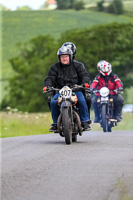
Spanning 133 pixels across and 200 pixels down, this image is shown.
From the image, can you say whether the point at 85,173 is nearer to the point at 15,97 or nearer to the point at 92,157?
the point at 92,157

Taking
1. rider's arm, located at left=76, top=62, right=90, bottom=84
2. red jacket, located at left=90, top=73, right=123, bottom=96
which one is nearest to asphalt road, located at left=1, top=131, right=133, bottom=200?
rider's arm, located at left=76, top=62, right=90, bottom=84

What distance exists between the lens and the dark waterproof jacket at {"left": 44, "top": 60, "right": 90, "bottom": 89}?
39.1 feet

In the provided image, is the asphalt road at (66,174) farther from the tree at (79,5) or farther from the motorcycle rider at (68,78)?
the tree at (79,5)

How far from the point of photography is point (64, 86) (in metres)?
11.5

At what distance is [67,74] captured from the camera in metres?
11.9

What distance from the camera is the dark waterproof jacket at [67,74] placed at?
11914 millimetres

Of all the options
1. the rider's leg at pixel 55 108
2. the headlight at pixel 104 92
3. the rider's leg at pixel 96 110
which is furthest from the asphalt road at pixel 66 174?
the rider's leg at pixel 96 110

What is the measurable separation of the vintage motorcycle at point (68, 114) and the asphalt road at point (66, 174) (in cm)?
96

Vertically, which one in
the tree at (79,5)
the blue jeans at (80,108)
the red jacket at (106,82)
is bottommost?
the blue jeans at (80,108)

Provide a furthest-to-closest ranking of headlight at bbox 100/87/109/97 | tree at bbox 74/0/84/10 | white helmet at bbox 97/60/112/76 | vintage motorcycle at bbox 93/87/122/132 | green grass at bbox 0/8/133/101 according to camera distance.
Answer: tree at bbox 74/0/84/10
green grass at bbox 0/8/133/101
white helmet at bbox 97/60/112/76
headlight at bbox 100/87/109/97
vintage motorcycle at bbox 93/87/122/132

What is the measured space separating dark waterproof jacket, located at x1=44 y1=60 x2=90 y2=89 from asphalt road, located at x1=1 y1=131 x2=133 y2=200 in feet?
7.17

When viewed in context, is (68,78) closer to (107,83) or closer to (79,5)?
(107,83)

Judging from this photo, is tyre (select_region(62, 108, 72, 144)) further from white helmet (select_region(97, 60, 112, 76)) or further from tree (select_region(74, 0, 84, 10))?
tree (select_region(74, 0, 84, 10))

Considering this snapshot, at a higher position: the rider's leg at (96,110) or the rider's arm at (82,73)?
the rider's arm at (82,73)
